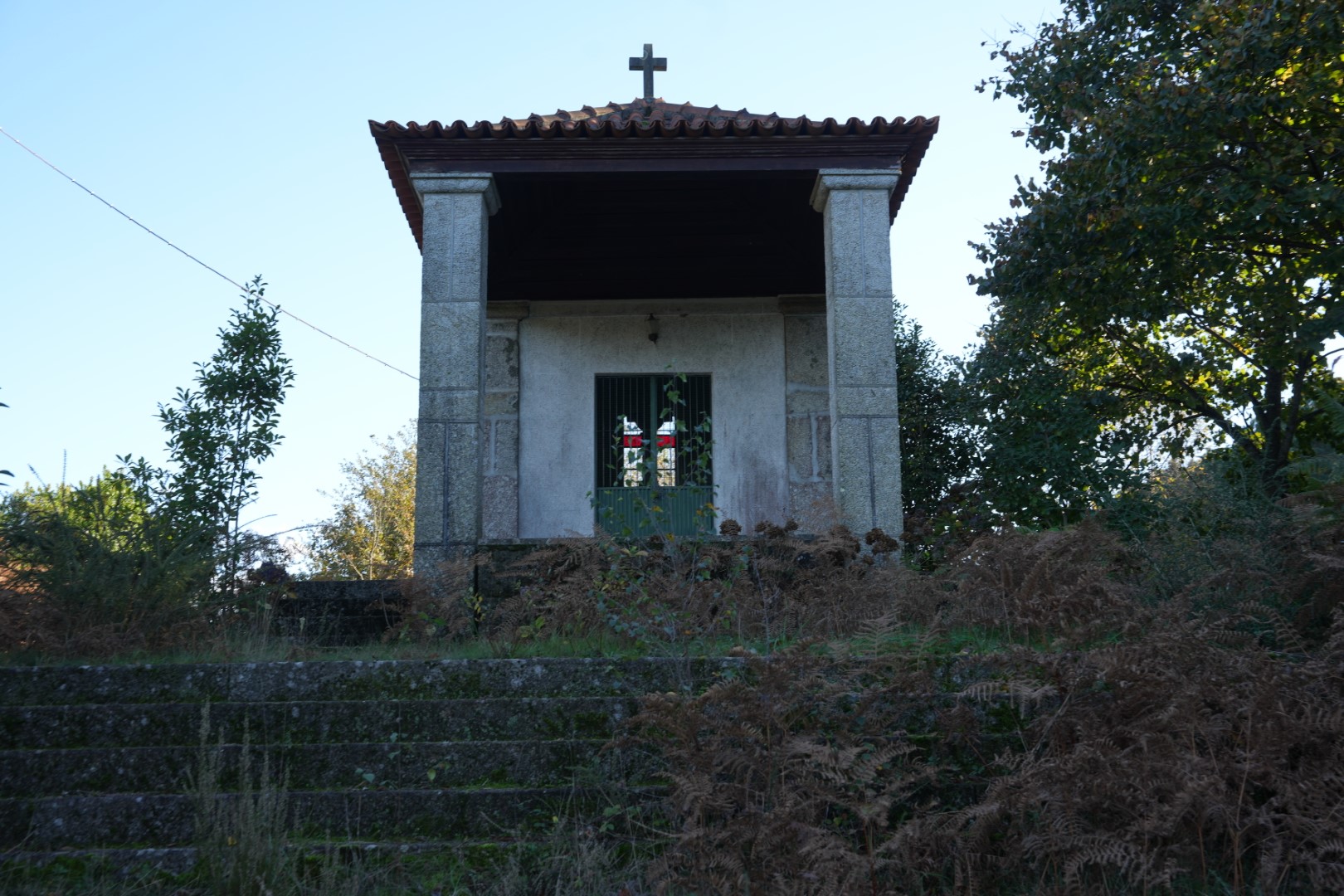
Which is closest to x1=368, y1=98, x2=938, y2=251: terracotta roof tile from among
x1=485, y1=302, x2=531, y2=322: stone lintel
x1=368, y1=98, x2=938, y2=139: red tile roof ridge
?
x1=368, y1=98, x2=938, y2=139: red tile roof ridge

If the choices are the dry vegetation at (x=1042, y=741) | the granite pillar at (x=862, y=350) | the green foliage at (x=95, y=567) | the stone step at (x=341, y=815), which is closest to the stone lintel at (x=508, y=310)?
the granite pillar at (x=862, y=350)

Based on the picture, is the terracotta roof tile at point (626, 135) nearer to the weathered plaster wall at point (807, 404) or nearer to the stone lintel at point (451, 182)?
the stone lintel at point (451, 182)

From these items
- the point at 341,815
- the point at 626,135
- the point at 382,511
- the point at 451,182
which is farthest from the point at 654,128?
the point at 382,511

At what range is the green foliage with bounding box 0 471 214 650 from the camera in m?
5.56

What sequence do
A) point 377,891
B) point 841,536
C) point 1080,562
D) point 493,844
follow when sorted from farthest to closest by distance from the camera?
point 841,536 → point 1080,562 → point 493,844 → point 377,891

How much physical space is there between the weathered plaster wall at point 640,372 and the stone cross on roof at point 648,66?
260 centimetres

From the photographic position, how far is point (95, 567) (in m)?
5.73

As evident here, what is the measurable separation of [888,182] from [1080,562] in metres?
3.85

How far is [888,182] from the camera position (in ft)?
26.7

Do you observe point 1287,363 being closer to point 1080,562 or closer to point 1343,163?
point 1343,163

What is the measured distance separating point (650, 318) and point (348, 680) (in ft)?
23.1

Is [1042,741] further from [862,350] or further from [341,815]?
[862,350]

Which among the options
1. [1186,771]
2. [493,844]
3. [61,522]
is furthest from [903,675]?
[61,522]

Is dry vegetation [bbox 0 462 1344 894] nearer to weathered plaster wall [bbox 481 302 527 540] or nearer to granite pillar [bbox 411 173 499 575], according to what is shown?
granite pillar [bbox 411 173 499 575]
